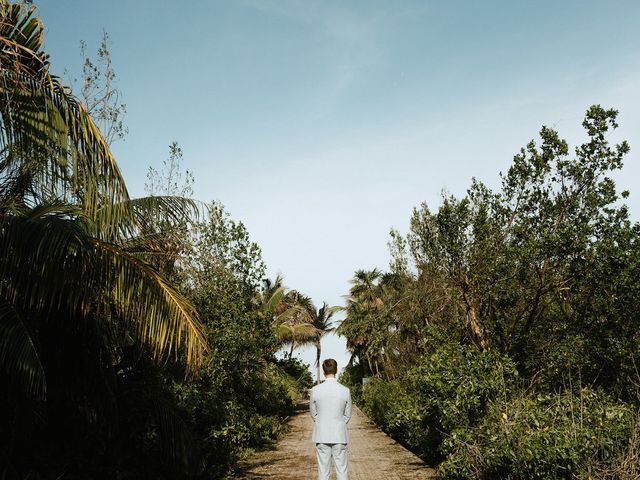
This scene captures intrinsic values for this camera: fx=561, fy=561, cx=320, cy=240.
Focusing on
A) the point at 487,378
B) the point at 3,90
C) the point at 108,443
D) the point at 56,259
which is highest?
the point at 3,90

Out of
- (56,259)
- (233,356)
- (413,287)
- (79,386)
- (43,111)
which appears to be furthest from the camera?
(413,287)

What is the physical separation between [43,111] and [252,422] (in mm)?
11602

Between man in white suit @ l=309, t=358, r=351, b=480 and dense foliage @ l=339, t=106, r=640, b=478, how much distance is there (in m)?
2.58

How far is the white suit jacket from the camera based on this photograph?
20.5ft

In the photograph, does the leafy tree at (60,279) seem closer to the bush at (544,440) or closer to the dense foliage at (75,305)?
the dense foliage at (75,305)

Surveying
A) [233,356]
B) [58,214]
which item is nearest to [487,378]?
[233,356]

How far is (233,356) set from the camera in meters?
12.8

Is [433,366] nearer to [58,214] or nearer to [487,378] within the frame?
[487,378]

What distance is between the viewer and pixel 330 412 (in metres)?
6.30

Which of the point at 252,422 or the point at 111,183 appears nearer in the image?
the point at 111,183

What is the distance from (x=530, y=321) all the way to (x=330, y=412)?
689 cm

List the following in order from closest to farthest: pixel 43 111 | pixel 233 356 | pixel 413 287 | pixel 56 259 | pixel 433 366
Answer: pixel 56 259
pixel 43 111
pixel 433 366
pixel 233 356
pixel 413 287

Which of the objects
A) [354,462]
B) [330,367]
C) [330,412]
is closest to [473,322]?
[354,462]

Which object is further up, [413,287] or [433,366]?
[413,287]
